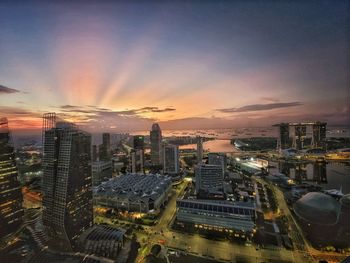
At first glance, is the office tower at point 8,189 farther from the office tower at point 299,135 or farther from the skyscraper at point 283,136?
the office tower at point 299,135

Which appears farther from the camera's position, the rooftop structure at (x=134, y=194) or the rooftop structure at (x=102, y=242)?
the rooftop structure at (x=134, y=194)

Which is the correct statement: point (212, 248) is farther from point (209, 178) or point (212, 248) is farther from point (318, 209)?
point (209, 178)

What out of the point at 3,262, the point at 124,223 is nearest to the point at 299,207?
the point at 124,223

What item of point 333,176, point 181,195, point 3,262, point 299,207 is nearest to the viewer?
point 3,262

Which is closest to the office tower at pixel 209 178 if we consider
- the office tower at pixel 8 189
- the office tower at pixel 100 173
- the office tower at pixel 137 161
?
the office tower at pixel 137 161

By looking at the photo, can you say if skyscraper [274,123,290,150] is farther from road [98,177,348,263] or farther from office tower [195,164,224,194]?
road [98,177,348,263]

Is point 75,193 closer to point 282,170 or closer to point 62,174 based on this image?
point 62,174

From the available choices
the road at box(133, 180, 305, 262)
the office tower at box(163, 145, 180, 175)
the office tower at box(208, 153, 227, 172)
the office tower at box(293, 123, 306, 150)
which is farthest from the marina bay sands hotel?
the road at box(133, 180, 305, 262)
